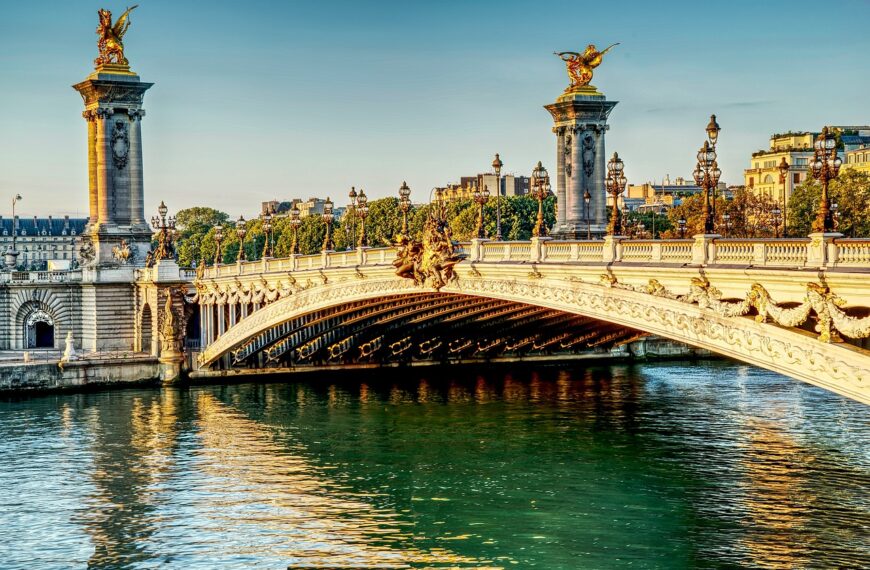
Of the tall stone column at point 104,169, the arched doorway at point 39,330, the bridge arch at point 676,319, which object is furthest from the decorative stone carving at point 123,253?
the bridge arch at point 676,319

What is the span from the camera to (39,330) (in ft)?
228

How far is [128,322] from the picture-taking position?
64125 millimetres

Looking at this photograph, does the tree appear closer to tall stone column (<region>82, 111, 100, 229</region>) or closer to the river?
tall stone column (<region>82, 111, 100, 229</region>)

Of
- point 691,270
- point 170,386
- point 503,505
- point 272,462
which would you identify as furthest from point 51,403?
point 691,270

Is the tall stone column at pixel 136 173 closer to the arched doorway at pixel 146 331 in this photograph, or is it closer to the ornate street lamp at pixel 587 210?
the arched doorway at pixel 146 331

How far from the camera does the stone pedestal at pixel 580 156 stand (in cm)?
5362

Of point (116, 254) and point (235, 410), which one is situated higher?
point (116, 254)

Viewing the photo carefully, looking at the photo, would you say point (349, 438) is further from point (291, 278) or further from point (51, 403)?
point (51, 403)

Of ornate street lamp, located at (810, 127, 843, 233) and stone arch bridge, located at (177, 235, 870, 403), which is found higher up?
ornate street lamp, located at (810, 127, 843, 233)

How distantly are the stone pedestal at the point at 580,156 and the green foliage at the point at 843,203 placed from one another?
9343 millimetres

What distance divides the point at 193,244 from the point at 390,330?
244ft

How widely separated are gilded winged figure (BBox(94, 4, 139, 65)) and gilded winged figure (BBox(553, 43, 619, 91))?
23.3 meters

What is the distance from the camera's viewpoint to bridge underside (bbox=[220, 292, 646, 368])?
152 ft

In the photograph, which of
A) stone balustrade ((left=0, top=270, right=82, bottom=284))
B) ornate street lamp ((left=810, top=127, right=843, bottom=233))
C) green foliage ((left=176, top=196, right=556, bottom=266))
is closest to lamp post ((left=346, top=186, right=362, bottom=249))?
green foliage ((left=176, top=196, right=556, bottom=266))
